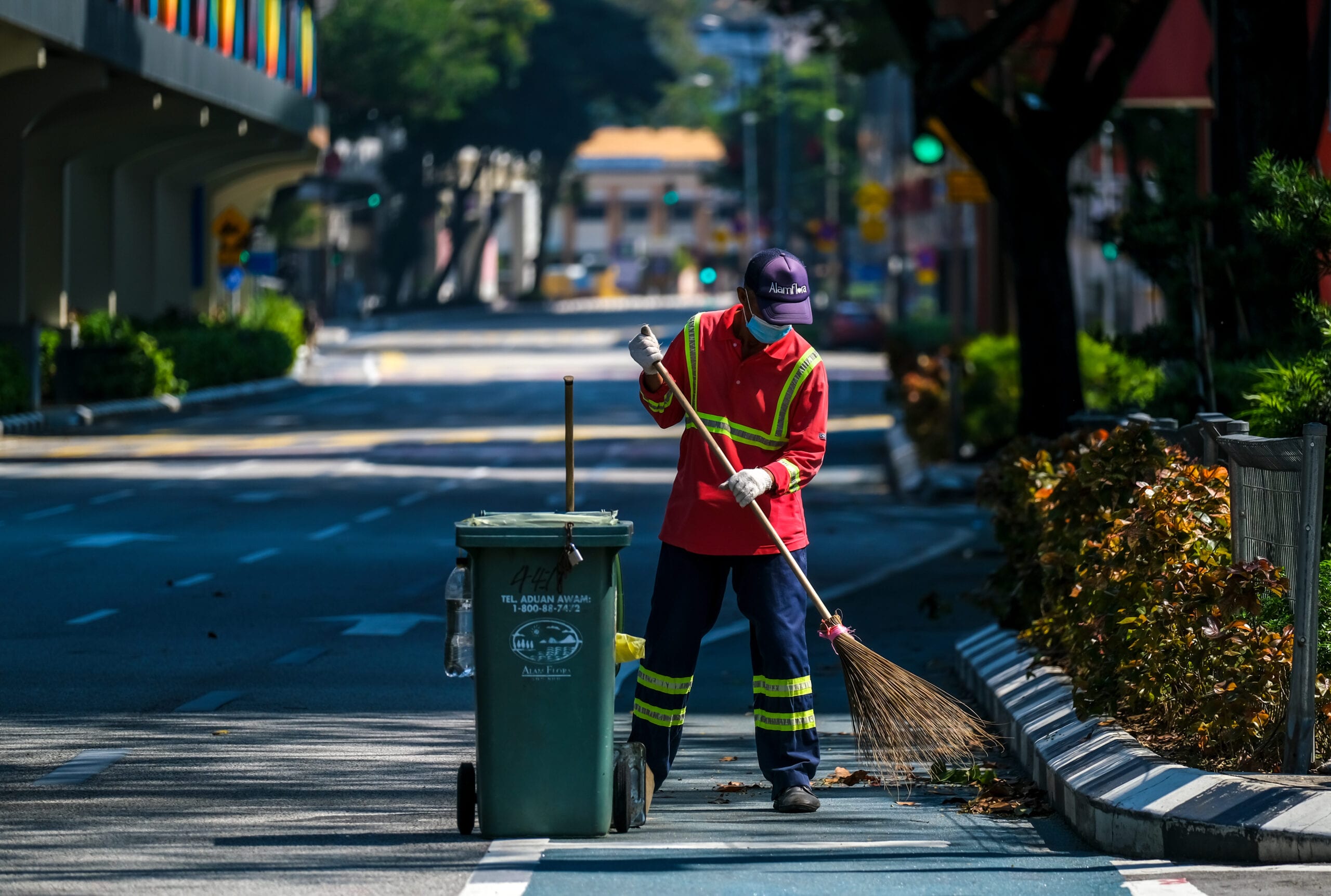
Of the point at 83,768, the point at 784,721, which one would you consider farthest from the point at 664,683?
the point at 83,768

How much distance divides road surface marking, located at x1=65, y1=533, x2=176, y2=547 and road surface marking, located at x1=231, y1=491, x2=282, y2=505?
3278mm

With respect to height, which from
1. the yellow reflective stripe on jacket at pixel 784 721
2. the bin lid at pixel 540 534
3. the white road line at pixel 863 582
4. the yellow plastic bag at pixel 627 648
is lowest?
the white road line at pixel 863 582

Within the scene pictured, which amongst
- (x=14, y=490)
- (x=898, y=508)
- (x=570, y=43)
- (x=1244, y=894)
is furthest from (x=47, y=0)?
(x=570, y=43)

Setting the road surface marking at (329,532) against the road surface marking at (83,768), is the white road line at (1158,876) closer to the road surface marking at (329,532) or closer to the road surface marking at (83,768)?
the road surface marking at (83,768)

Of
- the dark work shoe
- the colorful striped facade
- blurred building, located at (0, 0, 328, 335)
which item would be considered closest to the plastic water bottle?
the dark work shoe

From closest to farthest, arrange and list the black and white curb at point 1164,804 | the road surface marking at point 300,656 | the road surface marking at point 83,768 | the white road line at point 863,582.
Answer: the black and white curb at point 1164,804 < the road surface marking at point 83,768 < the road surface marking at point 300,656 < the white road line at point 863,582

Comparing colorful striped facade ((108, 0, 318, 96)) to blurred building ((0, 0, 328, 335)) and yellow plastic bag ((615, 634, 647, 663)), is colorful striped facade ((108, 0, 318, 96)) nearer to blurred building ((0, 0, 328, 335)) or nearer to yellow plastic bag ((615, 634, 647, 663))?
blurred building ((0, 0, 328, 335))

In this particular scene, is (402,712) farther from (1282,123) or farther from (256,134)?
Answer: (256,134)

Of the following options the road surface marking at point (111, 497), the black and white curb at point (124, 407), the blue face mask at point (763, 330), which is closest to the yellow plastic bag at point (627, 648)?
the blue face mask at point (763, 330)

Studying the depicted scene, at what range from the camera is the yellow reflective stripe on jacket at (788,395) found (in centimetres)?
802

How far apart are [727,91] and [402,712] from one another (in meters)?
166

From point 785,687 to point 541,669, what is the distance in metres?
1.05

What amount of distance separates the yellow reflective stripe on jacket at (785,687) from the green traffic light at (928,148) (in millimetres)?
14214

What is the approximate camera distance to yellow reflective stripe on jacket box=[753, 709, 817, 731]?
8.01 meters
